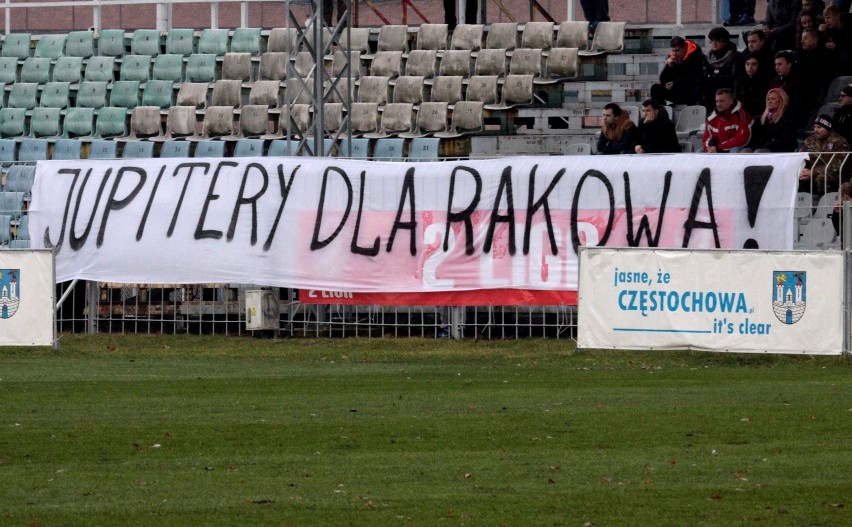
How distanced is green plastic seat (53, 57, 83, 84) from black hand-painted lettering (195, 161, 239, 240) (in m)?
11.5

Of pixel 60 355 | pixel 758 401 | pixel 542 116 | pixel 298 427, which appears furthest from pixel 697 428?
pixel 542 116

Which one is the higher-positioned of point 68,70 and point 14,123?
point 68,70

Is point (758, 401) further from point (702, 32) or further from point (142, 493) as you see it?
point (702, 32)

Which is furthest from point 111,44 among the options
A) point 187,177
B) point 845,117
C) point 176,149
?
point 845,117

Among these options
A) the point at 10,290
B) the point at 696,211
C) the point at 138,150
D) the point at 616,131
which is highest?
the point at 616,131

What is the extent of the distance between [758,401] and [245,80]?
1899 cm

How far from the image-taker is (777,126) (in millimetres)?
21828

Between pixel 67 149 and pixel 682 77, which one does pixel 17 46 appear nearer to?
pixel 67 149

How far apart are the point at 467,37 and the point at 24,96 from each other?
9.12 metres

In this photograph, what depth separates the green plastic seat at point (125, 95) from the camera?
3123 cm

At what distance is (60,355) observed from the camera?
1917 centimetres

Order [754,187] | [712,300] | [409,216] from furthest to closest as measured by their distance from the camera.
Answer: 1. [409,216]
2. [754,187]
3. [712,300]

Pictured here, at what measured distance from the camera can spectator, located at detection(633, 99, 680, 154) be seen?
22516 mm

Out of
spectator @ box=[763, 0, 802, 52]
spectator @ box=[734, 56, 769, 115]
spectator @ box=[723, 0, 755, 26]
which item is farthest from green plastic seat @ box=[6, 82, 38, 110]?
spectator @ box=[734, 56, 769, 115]
